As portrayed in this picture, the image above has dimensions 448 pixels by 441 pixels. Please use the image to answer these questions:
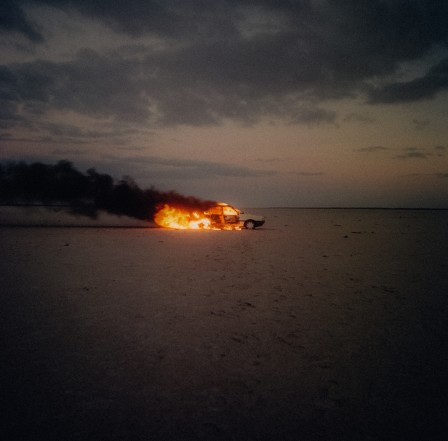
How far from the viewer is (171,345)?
17.1 ft

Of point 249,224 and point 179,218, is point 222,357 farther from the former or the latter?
point 179,218

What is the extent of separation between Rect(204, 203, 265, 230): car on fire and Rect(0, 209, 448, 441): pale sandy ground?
18.2 m

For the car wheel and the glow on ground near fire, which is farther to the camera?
the car wheel

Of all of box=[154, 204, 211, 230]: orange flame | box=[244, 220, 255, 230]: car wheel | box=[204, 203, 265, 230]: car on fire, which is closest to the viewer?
box=[204, 203, 265, 230]: car on fire

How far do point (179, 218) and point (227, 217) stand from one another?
312 inches

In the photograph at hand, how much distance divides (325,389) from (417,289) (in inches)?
252

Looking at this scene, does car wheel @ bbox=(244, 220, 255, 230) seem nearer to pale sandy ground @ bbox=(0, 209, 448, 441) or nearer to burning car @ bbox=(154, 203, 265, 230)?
burning car @ bbox=(154, 203, 265, 230)

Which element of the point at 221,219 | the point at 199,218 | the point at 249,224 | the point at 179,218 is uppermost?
the point at 221,219

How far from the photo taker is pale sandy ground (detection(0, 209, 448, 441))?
3.34m

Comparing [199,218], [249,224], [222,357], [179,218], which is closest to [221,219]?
[249,224]

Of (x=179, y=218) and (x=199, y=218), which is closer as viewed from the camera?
(x=199, y=218)

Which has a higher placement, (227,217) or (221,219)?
(227,217)

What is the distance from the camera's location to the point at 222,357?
15.8ft

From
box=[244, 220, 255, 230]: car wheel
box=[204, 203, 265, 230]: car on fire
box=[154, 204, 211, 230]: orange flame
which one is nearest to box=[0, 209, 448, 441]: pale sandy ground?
box=[204, 203, 265, 230]: car on fire
